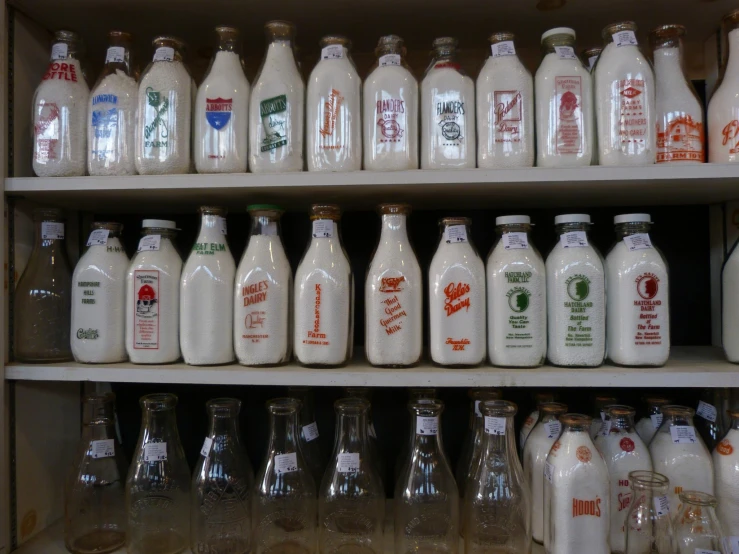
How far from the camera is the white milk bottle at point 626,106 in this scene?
0.92 meters

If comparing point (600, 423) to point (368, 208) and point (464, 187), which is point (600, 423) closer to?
point (464, 187)

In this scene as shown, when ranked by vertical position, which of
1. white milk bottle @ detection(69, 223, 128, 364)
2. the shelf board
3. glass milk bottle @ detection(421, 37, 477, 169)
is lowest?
the shelf board

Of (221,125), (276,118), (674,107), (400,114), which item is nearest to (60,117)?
(221,125)

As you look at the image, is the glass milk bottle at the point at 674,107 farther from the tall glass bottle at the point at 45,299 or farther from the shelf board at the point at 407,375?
the tall glass bottle at the point at 45,299

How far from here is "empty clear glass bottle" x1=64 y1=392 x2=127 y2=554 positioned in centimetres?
105

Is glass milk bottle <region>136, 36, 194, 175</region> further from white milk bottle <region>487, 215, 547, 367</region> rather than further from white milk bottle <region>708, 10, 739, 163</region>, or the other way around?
white milk bottle <region>708, 10, 739, 163</region>

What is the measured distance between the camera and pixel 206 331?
97 centimetres

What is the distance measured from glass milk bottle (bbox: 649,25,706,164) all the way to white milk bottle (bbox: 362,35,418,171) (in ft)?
1.44

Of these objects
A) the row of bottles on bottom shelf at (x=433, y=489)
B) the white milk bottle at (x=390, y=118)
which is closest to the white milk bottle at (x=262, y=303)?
the row of bottles on bottom shelf at (x=433, y=489)

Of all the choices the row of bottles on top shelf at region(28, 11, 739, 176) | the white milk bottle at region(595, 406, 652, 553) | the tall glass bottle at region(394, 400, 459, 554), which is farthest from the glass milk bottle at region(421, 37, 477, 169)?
the white milk bottle at region(595, 406, 652, 553)

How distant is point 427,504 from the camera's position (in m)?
0.94

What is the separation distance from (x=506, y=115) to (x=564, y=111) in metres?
0.10

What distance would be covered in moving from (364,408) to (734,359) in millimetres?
674

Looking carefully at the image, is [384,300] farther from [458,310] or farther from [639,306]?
[639,306]
